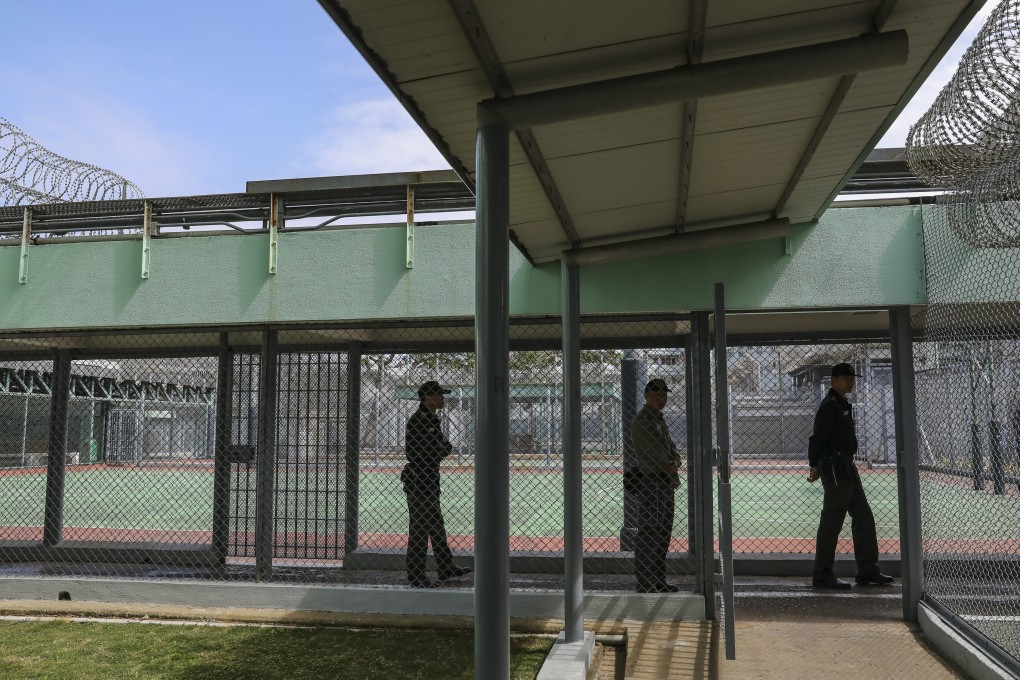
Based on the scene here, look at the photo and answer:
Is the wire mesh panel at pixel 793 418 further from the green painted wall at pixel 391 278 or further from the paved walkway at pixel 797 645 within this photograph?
the green painted wall at pixel 391 278

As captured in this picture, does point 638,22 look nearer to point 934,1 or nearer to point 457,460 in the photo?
point 934,1

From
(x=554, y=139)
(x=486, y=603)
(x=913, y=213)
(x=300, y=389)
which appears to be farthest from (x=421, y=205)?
(x=486, y=603)

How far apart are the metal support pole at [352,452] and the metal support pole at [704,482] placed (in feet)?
12.3

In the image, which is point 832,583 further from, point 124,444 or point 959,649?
point 124,444

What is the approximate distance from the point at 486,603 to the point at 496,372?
1.00 meters

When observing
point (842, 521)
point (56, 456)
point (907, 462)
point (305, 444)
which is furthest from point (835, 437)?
point (56, 456)

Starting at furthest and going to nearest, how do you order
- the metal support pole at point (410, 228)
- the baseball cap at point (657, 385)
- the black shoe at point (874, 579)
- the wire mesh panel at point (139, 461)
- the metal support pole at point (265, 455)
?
the wire mesh panel at point (139, 461) < the black shoe at point (874, 579) < the metal support pole at point (265, 455) < the metal support pole at point (410, 228) < the baseball cap at point (657, 385)

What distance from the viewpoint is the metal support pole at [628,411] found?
27.1ft

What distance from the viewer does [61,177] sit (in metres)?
9.30

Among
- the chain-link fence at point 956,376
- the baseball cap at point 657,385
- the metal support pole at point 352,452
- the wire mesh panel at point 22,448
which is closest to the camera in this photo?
the chain-link fence at point 956,376

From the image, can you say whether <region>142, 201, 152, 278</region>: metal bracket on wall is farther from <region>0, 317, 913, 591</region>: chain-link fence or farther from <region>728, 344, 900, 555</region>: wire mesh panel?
<region>728, 344, 900, 555</region>: wire mesh panel

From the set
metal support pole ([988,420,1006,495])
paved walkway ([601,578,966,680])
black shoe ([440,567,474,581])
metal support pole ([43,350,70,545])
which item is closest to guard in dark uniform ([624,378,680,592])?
paved walkway ([601,578,966,680])

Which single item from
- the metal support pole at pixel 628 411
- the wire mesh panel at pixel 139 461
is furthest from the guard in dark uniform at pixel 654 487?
the wire mesh panel at pixel 139 461

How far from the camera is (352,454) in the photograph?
29.3ft
